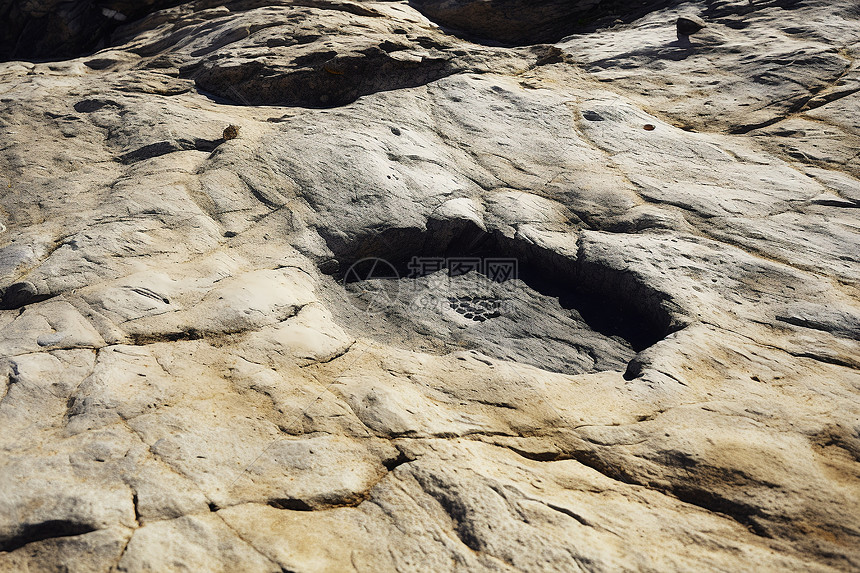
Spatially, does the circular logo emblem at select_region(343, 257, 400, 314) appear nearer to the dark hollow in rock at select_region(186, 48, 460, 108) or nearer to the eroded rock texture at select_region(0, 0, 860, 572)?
the eroded rock texture at select_region(0, 0, 860, 572)

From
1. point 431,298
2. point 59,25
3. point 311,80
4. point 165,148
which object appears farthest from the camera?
point 59,25

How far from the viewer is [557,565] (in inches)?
93.7

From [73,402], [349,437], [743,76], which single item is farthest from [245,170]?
[743,76]

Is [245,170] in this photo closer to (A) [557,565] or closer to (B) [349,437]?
(B) [349,437]

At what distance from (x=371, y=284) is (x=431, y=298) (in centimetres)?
48

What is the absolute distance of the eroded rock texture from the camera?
101 inches

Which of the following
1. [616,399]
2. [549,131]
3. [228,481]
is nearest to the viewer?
[228,481]

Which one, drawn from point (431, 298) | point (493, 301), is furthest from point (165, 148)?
point (493, 301)

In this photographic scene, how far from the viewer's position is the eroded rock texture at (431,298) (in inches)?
101

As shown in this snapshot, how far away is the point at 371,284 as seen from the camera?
4.68m

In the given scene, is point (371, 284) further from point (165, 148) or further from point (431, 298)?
point (165, 148)

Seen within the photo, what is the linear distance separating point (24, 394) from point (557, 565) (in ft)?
8.57

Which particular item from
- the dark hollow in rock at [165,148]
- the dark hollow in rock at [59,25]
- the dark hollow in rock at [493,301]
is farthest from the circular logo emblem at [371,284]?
the dark hollow in rock at [59,25]

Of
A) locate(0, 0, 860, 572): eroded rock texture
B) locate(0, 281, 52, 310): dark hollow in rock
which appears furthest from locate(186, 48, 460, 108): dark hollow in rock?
locate(0, 281, 52, 310): dark hollow in rock
